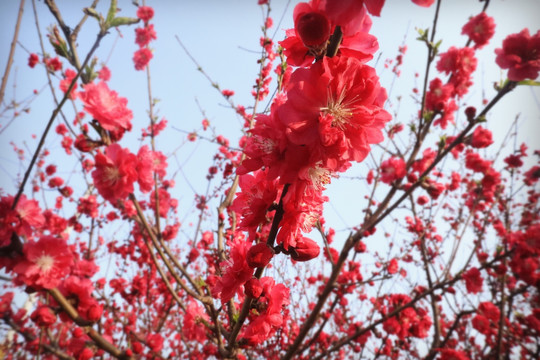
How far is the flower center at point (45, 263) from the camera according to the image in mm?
2080

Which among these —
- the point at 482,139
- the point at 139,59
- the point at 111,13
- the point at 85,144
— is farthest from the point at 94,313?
the point at 139,59

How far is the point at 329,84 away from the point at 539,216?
8482 millimetres

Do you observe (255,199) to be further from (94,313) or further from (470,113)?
(470,113)

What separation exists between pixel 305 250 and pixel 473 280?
4962mm

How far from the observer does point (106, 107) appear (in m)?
2.17

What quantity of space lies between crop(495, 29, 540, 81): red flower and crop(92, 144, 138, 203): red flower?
341 cm

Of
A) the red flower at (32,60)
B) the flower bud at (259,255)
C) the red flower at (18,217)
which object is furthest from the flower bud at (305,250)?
the red flower at (32,60)

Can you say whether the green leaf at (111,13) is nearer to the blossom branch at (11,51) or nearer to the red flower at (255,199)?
the blossom branch at (11,51)

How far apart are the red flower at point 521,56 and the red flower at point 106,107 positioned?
135 inches

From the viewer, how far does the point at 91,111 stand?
2.09 metres

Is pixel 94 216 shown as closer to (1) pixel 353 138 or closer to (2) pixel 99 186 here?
(2) pixel 99 186

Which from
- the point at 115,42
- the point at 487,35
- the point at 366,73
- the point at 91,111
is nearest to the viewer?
the point at 366,73

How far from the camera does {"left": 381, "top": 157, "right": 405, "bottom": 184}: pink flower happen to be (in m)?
3.67

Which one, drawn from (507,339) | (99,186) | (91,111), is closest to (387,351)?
(507,339)
